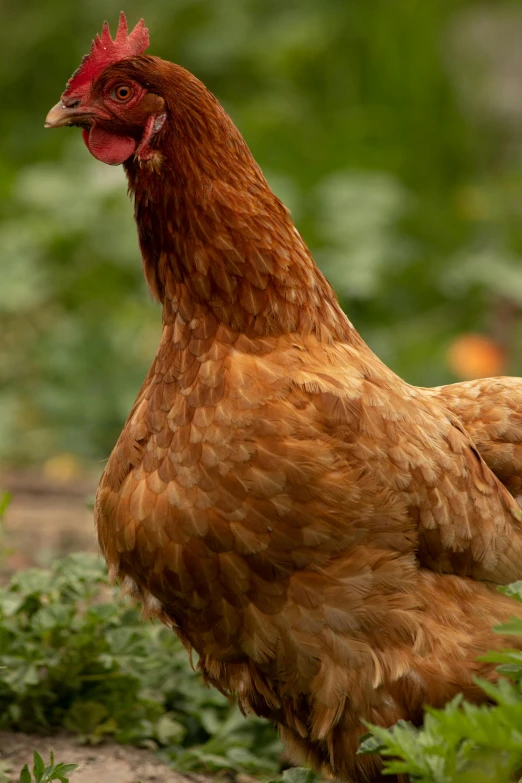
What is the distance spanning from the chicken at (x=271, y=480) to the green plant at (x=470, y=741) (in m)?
0.39

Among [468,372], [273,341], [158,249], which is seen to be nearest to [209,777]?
[273,341]

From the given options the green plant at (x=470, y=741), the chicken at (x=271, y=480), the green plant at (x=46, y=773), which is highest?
the chicken at (x=271, y=480)

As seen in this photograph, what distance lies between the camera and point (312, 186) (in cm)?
862

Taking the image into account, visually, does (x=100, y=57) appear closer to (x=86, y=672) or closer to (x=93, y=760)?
(x=86, y=672)

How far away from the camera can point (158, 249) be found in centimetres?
295

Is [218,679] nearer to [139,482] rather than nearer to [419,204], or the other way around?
[139,482]

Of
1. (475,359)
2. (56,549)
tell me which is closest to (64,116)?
(56,549)

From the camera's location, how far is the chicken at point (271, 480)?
2721 mm

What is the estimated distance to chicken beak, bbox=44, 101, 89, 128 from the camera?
2.92 m

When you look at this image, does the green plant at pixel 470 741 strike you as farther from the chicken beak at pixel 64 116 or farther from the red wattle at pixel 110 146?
the chicken beak at pixel 64 116

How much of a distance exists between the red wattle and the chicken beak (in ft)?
0.14

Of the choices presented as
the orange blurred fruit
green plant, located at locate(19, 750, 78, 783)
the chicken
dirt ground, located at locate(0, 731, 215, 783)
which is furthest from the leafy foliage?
the orange blurred fruit

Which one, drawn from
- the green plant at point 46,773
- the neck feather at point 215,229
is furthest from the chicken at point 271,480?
the green plant at point 46,773

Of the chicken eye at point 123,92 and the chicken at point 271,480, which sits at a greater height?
the chicken eye at point 123,92
